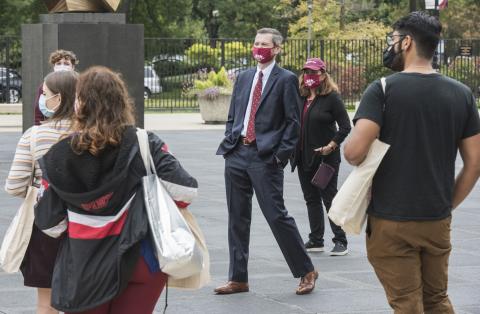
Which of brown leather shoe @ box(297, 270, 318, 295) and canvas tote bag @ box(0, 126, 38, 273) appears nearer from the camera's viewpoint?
canvas tote bag @ box(0, 126, 38, 273)

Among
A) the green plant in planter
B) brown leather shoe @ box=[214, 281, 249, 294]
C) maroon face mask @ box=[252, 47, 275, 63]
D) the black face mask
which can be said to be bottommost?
brown leather shoe @ box=[214, 281, 249, 294]

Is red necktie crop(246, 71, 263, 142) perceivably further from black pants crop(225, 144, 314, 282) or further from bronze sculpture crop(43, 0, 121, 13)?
bronze sculpture crop(43, 0, 121, 13)

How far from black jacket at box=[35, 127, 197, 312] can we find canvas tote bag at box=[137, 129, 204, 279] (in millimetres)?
37

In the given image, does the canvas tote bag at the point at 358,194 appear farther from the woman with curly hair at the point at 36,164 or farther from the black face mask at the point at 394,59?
the woman with curly hair at the point at 36,164

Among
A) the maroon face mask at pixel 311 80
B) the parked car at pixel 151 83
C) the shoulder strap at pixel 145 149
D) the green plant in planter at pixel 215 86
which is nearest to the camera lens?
the shoulder strap at pixel 145 149

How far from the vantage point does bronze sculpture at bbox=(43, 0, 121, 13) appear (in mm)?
13797

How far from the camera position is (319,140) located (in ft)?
29.5

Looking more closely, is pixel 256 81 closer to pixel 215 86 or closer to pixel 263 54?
pixel 263 54

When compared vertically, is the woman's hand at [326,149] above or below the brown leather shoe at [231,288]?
above

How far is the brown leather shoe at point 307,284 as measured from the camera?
7316mm

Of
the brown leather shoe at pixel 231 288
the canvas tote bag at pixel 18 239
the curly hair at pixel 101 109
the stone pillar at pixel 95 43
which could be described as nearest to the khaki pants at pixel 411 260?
the curly hair at pixel 101 109

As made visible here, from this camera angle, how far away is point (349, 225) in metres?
5.06

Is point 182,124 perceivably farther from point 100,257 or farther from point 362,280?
point 100,257

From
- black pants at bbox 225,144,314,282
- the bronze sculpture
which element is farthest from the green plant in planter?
black pants at bbox 225,144,314,282
